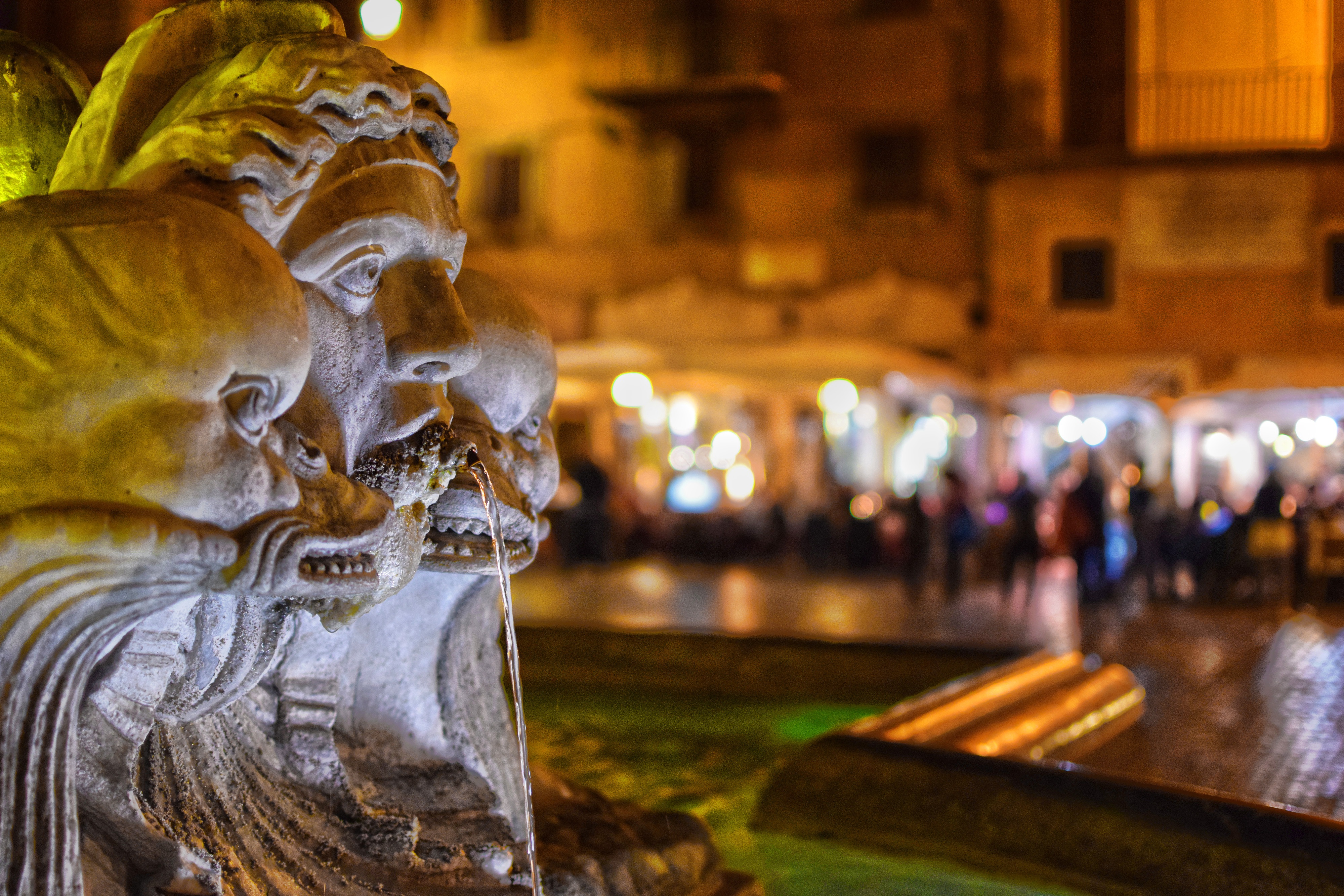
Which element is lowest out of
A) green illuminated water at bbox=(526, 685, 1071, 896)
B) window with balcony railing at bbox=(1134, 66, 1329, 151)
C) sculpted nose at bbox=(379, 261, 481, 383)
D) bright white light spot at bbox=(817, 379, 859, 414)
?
green illuminated water at bbox=(526, 685, 1071, 896)

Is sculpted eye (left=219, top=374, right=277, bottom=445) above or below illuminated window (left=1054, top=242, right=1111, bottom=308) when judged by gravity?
below

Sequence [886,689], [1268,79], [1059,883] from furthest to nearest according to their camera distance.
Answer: [1268,79], [886,689], [1059,883]

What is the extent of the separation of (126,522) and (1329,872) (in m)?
2.71

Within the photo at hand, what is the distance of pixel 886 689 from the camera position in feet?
20.9

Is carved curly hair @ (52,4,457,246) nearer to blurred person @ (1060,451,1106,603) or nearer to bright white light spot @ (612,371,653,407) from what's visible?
blurred person @ (1060,451,1106,603)

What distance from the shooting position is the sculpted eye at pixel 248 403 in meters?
1.64

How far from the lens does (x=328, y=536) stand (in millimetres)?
1773

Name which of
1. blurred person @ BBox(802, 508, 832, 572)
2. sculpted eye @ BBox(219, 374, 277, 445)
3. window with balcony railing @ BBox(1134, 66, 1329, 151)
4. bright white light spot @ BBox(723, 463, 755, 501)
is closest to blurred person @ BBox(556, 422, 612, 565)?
blurred person @ BBox(802, 508, 832, 572)

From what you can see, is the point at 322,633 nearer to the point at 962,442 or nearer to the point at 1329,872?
the point at 1329,872

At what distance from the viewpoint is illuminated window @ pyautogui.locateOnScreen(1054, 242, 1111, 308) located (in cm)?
1895

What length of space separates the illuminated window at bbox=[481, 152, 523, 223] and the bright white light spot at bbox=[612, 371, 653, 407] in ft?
21.6

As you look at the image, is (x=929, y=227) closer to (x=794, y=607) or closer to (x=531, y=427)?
(x=794, y=607)

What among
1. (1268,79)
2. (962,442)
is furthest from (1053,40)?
(962,442)

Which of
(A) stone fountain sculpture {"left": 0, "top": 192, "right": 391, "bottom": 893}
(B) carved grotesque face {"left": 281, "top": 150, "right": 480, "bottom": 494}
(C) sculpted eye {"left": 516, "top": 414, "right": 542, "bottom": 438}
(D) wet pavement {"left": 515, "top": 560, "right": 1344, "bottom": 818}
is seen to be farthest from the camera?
(D) wet pavement {"left": 515, "top": 560, "right": 1344, "bottom": 818}
